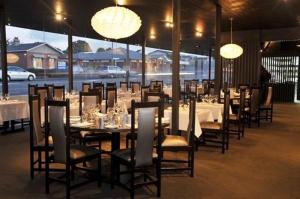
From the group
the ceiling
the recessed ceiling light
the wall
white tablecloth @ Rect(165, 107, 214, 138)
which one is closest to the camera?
white tablecloth @ Rect(165, 107, 214, 138)

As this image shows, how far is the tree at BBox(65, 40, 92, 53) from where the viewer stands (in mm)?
12414

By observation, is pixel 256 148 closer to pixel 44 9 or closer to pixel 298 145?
pixel 298 145

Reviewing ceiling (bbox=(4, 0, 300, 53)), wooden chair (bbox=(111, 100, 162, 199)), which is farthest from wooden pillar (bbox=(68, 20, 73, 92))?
wooden chair (bbox=(111, 100, 162, 199))

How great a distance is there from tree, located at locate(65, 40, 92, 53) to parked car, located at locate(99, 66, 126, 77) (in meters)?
1.02

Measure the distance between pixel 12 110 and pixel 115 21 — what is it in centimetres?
352

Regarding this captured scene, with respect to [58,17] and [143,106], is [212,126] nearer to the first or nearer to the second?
[143,106]

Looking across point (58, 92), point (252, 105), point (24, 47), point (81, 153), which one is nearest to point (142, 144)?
point (81, 153)

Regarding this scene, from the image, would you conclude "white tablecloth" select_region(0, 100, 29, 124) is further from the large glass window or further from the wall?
the wall

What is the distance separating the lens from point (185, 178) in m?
4.49

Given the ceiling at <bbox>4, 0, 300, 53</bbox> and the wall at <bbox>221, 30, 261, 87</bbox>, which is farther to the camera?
the wall at <bbox>221, 30, 261, 87</bbox>

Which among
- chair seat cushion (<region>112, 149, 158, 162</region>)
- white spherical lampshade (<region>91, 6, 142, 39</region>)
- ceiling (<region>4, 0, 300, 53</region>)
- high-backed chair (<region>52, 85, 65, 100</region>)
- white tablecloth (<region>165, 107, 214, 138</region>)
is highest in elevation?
ceiling (<region>4, 0, 300, 53</region>)

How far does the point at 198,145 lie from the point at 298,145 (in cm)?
198

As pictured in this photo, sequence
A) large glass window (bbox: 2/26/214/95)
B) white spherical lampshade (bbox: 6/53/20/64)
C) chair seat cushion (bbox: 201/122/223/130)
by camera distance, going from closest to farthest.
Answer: chair seat cushion (bbox: 201/122/223/130) < white spherical lampshade (bbox: 6/53/20/64) < large glass window (bbox: 2/26/214/95)

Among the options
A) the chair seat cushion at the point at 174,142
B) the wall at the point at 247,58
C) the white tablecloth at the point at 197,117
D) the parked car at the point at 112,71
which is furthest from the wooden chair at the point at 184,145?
the wall at the point at 247,58
